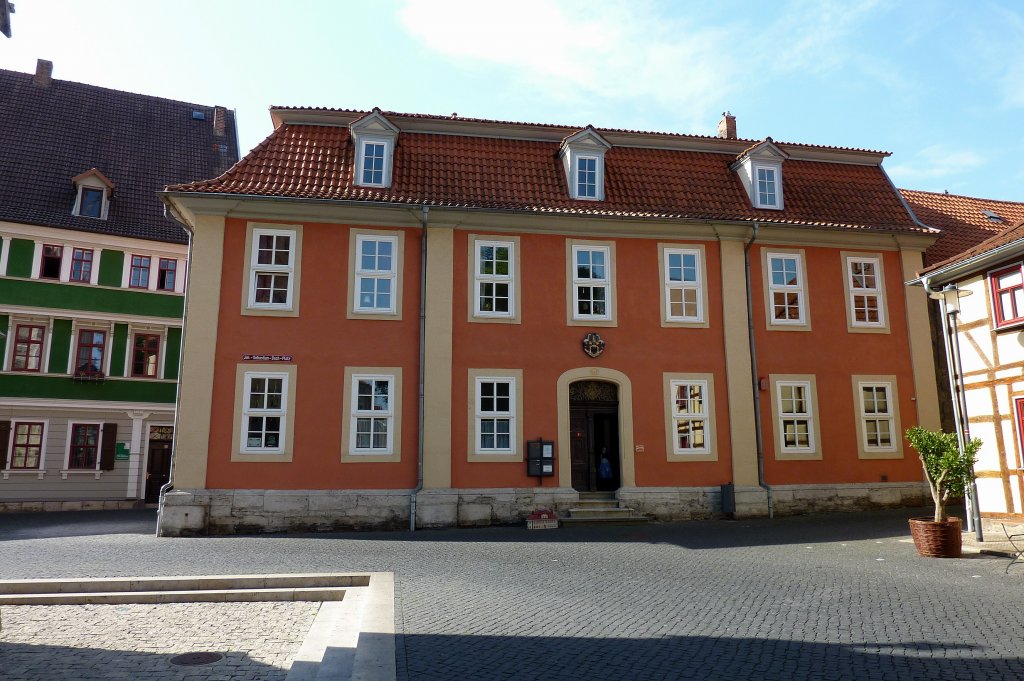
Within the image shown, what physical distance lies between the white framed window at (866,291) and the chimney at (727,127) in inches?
262

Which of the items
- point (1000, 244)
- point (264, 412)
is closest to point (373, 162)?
point (264, 412)

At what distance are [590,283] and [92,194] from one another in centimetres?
2030

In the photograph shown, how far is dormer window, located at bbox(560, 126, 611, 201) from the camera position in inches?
738

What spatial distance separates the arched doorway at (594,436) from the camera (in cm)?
1780

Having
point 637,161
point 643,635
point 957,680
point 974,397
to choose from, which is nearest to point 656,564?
point 643,635

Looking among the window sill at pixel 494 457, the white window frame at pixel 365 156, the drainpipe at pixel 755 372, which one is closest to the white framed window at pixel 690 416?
the drainpipe at pixel 755 372

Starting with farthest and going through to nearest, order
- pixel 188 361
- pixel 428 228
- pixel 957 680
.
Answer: pixel 428 228 → pixel 188 361 → pixel 957 680

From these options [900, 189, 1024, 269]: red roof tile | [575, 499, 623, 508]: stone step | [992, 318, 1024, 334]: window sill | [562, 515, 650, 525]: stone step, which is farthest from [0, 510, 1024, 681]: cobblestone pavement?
[900, 189, 1024, 269]: red roof tile

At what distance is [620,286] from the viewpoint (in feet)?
59.9

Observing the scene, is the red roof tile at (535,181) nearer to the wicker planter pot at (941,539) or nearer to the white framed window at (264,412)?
the white framed window at (264,412)

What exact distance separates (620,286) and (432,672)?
44.4 feet

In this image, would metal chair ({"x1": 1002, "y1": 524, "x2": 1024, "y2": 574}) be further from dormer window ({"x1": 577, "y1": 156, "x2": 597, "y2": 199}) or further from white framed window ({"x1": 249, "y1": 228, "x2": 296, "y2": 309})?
white framed window ({"x1": 249, "y1": 228, "x2": 296, "y2": 309})

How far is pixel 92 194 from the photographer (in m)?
27.0

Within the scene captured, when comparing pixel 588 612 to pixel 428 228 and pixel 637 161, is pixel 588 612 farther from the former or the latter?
pixel 637 161
